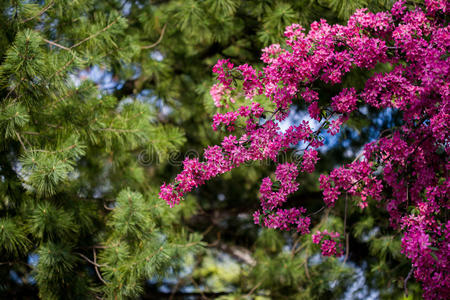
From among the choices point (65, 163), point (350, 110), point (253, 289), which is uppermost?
point (350, 110)

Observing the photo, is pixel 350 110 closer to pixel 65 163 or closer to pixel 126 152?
pixel 65 163

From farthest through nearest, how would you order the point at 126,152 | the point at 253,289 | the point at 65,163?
the point at 253,289
the point at 126,152
the point at 65,163

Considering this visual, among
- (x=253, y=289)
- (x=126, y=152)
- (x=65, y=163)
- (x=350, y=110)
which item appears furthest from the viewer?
(x=253, y=289)

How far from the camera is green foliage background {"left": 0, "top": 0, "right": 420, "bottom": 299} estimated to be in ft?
7.00

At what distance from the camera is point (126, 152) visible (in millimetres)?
2850

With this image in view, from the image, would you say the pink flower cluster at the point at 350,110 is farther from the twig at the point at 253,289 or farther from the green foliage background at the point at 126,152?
the twig at the point at 253,289

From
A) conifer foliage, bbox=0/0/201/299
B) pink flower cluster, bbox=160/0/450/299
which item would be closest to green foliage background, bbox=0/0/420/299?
conifer foliage, bbox=0/0/201/299

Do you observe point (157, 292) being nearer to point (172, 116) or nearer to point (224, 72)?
point (172, 116)

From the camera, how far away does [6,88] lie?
84.4 inches

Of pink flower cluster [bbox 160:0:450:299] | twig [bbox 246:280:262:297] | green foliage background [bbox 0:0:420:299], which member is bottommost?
twig [bbox 246:280:262:297]

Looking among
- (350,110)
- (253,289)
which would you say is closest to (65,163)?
(350,110)

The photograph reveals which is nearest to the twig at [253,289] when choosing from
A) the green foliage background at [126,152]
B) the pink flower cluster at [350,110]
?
the green foliage background at [126,152]

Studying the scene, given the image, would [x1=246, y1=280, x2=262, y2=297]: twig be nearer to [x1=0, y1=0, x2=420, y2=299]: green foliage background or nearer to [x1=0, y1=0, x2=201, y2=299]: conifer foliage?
[x1=0, y1=0, x2=420, y2=299]: green foliage background

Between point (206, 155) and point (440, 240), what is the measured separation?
0.86 meters
